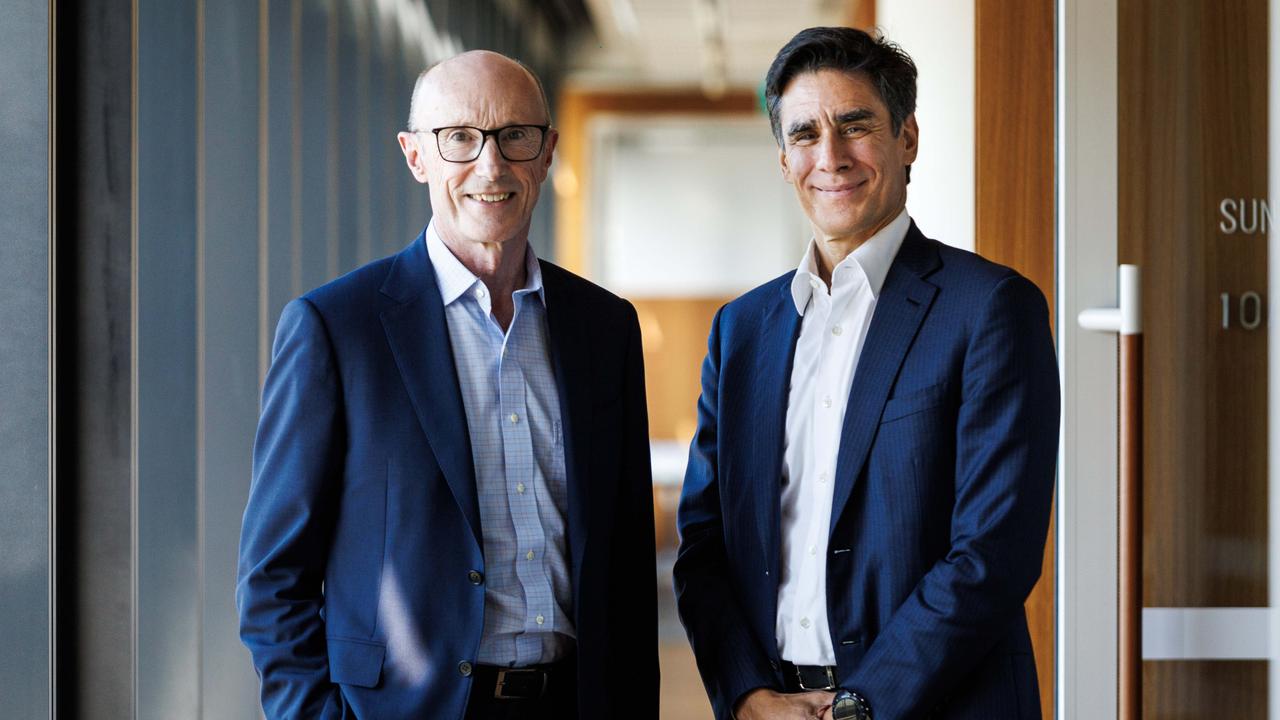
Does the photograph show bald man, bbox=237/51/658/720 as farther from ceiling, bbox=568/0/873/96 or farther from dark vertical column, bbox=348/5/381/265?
ceiling, bbox=568/0/873/96

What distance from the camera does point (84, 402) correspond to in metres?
2.14

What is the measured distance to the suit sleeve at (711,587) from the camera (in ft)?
5.53

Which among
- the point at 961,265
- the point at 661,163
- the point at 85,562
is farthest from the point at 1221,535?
the point at 661,163

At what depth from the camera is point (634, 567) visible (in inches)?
73.4

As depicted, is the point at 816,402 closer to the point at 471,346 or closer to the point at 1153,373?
the point at 471,346

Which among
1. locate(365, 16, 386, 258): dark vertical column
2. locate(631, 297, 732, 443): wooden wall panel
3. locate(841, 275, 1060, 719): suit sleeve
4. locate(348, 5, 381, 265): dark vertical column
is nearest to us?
locate(841, 275, 1060, 719): suit sleeve

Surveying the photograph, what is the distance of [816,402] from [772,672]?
1.30 feet

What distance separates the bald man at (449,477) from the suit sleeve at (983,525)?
44cm

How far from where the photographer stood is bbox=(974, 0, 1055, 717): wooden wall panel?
251 centimetres

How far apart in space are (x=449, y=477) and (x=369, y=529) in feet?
0.45

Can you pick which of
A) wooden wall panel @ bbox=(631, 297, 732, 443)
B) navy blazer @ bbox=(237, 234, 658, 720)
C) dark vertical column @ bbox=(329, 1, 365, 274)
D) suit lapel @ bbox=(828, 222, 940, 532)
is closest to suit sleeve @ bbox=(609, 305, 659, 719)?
navy blazer @ bbox=(237, 234, 658, 720)

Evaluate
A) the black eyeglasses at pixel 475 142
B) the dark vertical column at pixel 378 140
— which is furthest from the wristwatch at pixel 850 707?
the dark vertical column at pixel 378 140

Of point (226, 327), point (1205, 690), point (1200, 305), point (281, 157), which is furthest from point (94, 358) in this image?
point (1205, 690)

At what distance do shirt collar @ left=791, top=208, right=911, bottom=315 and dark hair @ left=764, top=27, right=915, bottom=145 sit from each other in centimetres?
14
